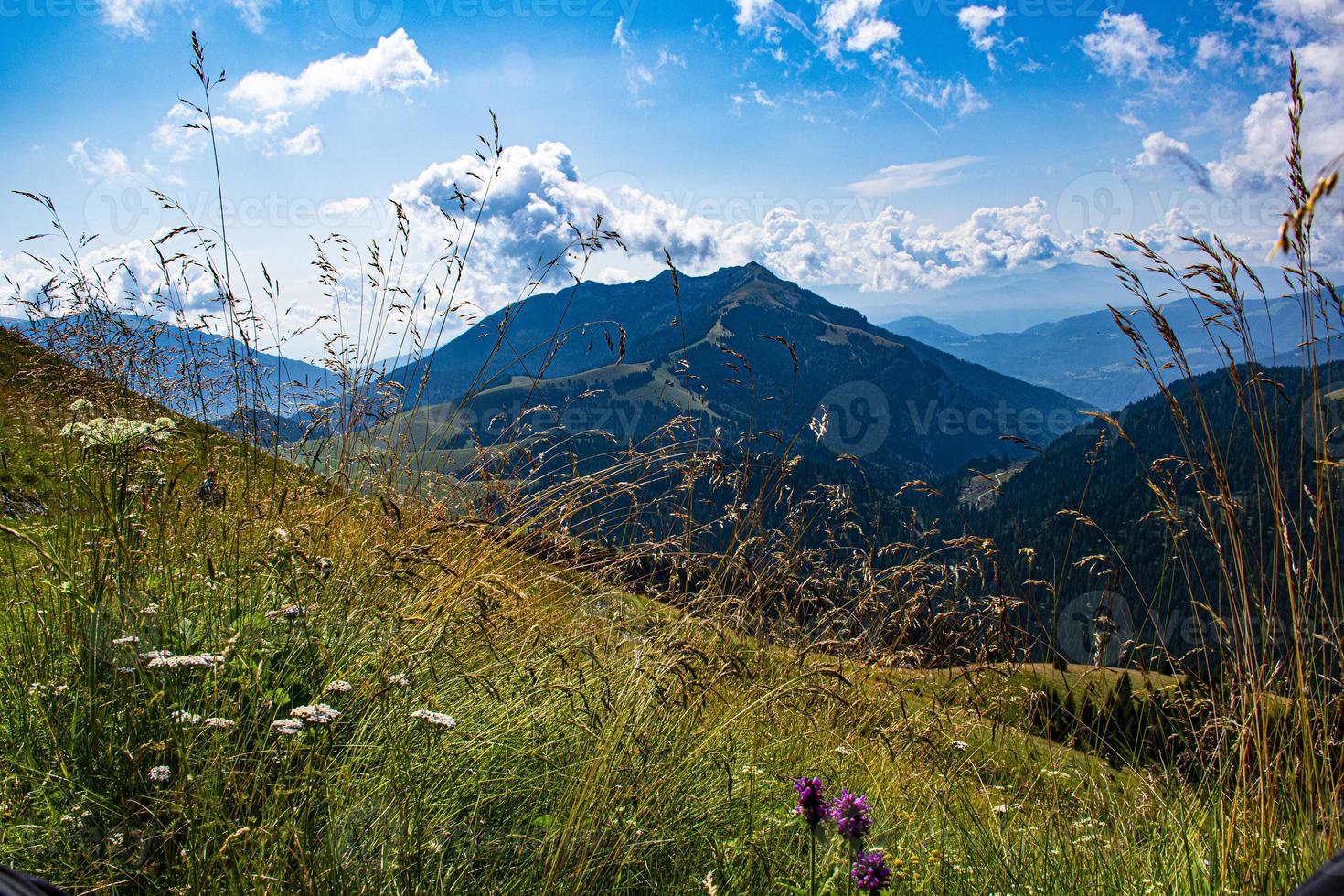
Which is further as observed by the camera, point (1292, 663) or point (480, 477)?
point (480, 477)

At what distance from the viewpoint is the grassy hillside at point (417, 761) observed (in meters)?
2.04

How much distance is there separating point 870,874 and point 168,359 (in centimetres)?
519

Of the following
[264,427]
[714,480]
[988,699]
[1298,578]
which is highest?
[264,427]

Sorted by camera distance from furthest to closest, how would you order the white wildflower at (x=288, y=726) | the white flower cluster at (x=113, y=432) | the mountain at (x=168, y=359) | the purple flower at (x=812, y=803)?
the mountain at (x=168, y=359), the white flower cluster at (x=113, y=432), the purple flower at (x=812, y=803), the white wildflower at (x=288, y=726)

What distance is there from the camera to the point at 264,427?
4801 millimetres

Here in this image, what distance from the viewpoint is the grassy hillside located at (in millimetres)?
2041

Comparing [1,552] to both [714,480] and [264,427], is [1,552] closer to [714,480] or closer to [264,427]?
[264,427]

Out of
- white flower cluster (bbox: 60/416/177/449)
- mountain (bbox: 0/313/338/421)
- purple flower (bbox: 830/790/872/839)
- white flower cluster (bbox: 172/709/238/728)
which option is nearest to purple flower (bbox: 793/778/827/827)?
purple flower (bbox: 830/790/872/839)

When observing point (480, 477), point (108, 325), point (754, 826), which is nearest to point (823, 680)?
point (754, 826)

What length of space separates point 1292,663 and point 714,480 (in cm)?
267

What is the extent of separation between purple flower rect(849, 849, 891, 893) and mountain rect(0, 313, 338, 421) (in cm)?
438

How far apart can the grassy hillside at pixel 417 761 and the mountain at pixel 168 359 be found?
127 centimetres

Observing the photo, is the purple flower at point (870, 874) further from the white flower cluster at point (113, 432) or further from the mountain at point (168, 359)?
the mountain at point (168, 359)

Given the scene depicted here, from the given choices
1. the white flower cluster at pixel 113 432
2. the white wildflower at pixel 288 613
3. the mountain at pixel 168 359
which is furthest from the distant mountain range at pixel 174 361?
the white wildflower at pixel 288 613
